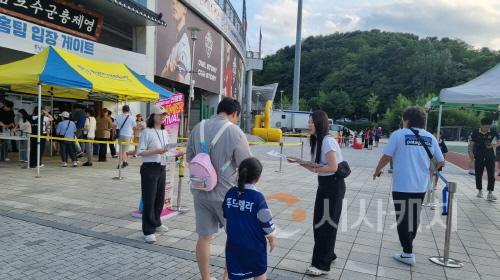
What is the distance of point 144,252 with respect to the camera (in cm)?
445

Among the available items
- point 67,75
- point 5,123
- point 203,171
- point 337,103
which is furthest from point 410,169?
point 337,103

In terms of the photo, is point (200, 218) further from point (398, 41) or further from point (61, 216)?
point (398, 41)

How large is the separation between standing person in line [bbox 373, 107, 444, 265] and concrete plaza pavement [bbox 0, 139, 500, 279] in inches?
18.8

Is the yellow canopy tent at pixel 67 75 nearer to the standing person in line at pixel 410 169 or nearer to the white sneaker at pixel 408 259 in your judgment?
the standing person in line at pixel 410 169

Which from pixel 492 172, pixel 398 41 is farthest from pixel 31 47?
pixel 398 41

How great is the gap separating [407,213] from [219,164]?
229cm

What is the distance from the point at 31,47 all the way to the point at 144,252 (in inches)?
377

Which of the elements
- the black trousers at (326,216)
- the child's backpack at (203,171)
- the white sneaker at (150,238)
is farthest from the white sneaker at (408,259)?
the white sneaker at (150,238)

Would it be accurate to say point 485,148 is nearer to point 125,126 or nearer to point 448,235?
point 448,235

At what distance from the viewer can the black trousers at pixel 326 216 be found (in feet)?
12.6

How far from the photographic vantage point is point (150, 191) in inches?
183

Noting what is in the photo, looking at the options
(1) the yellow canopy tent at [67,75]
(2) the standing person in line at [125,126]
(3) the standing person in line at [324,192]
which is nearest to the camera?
(3) the standing person in line at [324,192]

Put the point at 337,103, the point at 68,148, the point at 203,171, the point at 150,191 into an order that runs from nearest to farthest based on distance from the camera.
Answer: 1. the point at 203,171
2. the point at 150,191
3. the point at 68,148
4. the point at 337,103

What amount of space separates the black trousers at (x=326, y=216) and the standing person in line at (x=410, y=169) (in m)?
0.86
